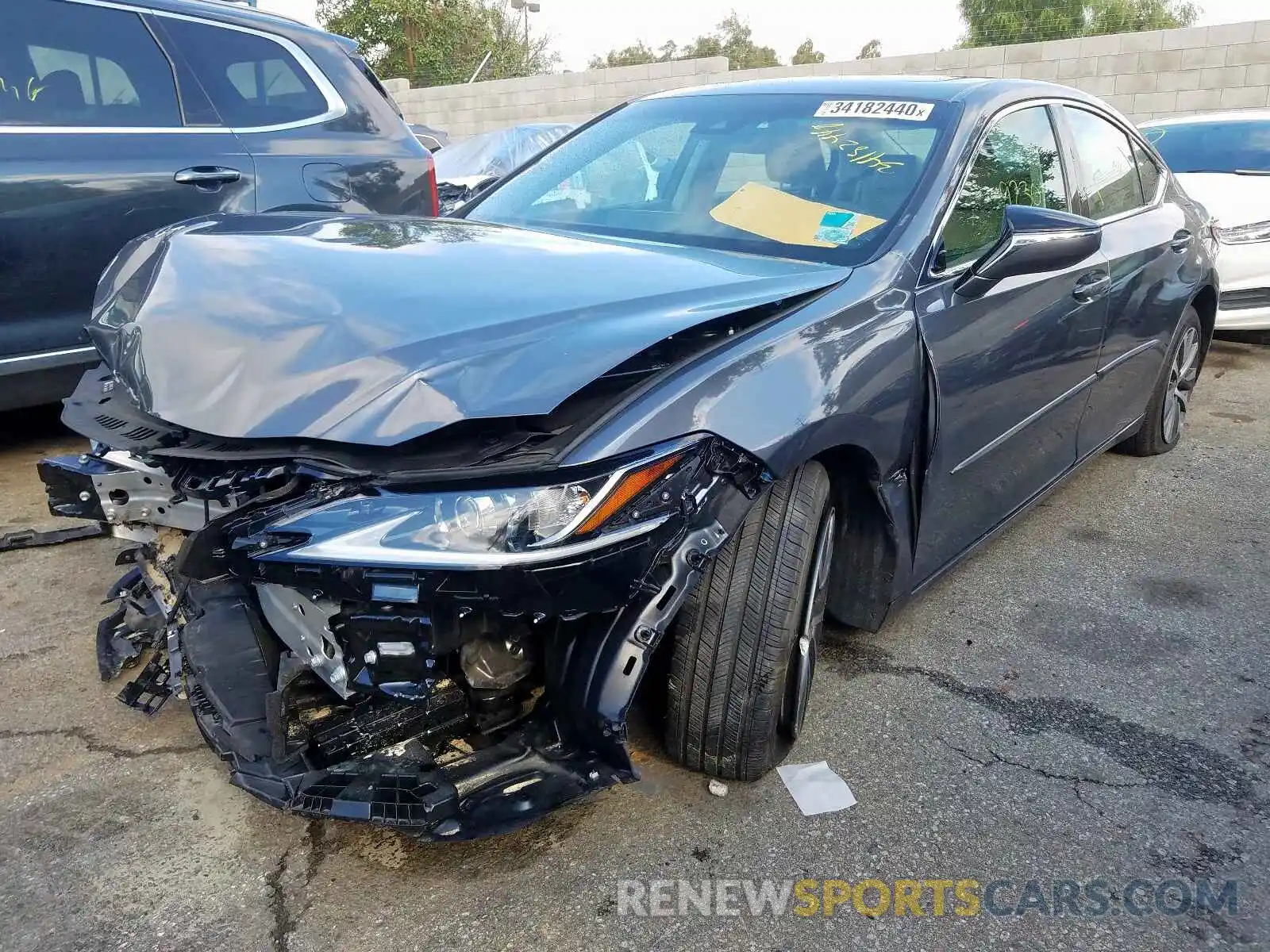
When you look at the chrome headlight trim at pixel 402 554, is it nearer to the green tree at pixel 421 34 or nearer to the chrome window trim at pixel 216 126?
the chrome window trim at pixel 216 126

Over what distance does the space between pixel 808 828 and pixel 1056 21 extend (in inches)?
679

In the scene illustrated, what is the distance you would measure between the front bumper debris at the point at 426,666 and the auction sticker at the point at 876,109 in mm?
1513

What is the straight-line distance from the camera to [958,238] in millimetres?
2641

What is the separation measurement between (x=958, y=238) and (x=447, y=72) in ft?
84.1

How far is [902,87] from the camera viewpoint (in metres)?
3.01

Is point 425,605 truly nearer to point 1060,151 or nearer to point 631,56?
point 1060,151

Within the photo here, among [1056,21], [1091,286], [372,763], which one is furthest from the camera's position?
[1056,21]

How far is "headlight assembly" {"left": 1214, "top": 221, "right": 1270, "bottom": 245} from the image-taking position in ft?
20.6

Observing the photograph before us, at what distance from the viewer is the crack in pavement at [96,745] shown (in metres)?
2.34

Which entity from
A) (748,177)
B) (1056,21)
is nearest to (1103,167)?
(748,177)

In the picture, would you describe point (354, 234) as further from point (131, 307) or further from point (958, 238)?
point (958, 238)

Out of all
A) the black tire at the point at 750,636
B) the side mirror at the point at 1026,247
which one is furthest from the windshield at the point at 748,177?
the black tire at the point at 750,636

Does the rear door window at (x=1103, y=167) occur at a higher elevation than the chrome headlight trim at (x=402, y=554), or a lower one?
higher

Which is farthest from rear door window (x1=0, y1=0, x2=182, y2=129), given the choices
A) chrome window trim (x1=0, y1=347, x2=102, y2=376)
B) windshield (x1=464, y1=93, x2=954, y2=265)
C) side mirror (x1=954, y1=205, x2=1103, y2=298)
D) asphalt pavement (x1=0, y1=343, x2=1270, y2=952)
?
side mirror (x1=954, y1=205, x2=1103, y2=298)
